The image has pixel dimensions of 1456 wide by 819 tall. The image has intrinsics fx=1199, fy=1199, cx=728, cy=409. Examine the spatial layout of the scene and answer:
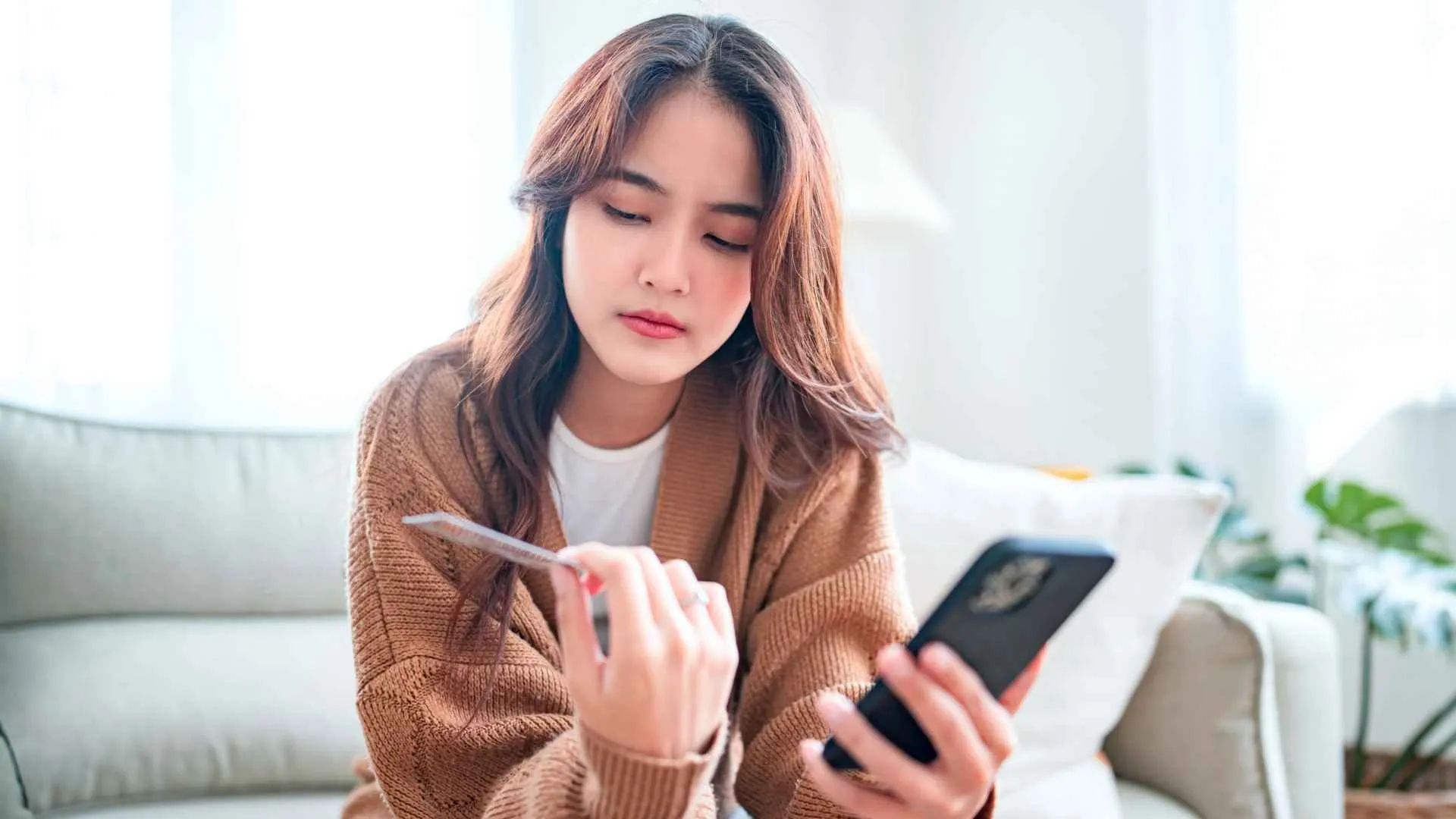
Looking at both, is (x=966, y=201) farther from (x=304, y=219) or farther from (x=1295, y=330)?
(x=304, y=219)

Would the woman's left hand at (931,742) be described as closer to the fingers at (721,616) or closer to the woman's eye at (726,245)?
the fingers at (721,616)

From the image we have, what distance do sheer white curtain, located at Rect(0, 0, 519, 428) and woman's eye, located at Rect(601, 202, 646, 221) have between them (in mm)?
1128

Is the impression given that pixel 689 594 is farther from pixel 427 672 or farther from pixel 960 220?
pixel 960 220

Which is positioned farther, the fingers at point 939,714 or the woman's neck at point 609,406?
the woman's neck at point 609,406

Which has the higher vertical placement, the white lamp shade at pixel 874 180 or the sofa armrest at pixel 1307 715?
the white lamp shade at pixel 874 180

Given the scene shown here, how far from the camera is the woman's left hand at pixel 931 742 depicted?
26.0 inches

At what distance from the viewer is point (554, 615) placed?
3.57 ft

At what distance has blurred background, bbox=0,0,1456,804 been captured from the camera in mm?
1892

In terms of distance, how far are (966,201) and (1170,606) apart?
1704mm

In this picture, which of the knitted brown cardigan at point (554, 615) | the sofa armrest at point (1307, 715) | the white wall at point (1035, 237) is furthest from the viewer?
the white wall at point (1035, 237)

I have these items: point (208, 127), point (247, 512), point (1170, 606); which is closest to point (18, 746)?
point (247, 512)

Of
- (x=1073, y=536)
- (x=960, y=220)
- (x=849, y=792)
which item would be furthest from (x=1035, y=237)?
(x=849, y=792)

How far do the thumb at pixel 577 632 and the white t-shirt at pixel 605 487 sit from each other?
397 mm

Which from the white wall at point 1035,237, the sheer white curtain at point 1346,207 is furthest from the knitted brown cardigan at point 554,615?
the white wall at point 1035,237
